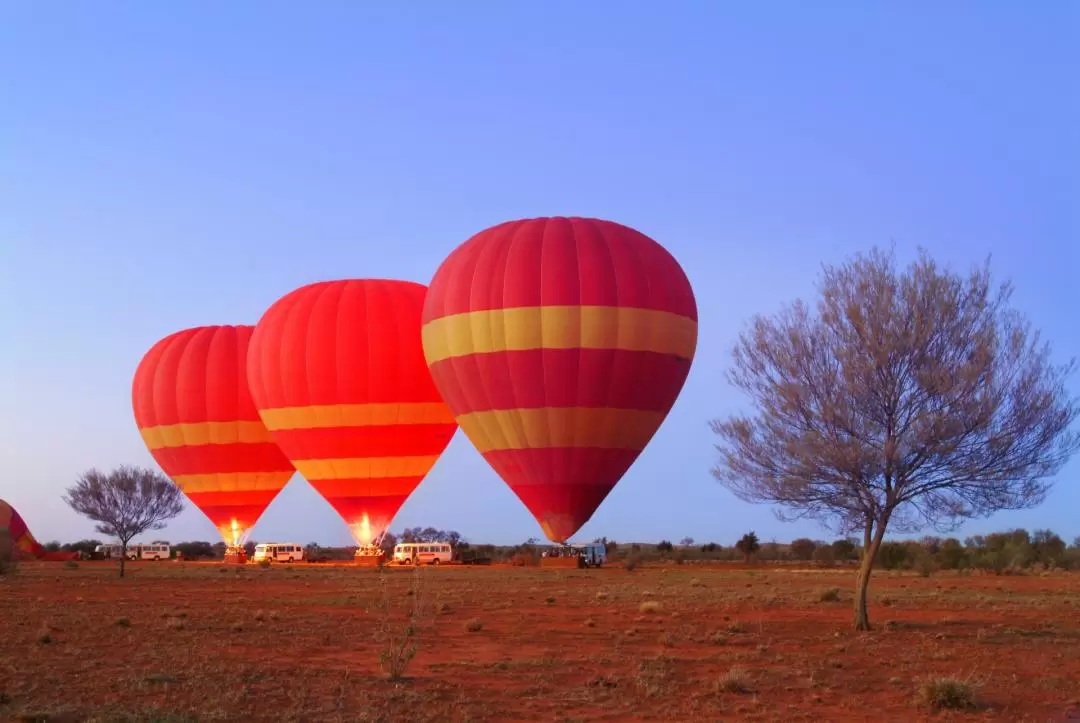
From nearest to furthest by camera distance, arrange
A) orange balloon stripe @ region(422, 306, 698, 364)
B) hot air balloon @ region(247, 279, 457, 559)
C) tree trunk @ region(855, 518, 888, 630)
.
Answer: tree trunk @ region(855, 518, 888, 630) < orange balloon stripe @ region(422, 306, 698, 364) < hot air balloon @ region(247, 279, 457, 559)

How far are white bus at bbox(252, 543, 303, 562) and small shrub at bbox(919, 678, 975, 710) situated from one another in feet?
175

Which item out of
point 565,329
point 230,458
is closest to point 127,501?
point 230,458

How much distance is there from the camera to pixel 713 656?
58.6 ft

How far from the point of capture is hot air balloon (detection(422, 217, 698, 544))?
3603 centimetres

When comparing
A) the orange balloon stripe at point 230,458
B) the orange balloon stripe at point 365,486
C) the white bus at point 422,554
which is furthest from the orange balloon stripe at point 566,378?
the white bus at point 422,554

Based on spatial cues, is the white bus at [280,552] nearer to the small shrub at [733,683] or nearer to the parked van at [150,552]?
the parked van at [150,552]

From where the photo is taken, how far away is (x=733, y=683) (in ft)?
47.8

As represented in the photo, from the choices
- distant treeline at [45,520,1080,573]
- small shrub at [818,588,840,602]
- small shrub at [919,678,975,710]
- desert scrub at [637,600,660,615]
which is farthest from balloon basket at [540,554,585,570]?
small shrub at [919,678,975,710]

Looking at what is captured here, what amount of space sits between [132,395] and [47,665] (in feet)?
148

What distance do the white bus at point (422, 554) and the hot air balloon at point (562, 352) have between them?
20434mm

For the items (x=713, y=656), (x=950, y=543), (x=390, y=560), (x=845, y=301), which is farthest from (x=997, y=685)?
(x=950, y=543)

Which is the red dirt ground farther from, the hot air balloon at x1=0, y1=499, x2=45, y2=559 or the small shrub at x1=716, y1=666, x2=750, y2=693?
the hot air balloon at x1=0, y1=499, x2=45, y2=559

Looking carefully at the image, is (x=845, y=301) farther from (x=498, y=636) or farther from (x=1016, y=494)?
(x=498, y=636)

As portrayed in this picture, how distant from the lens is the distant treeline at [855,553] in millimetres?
60812
